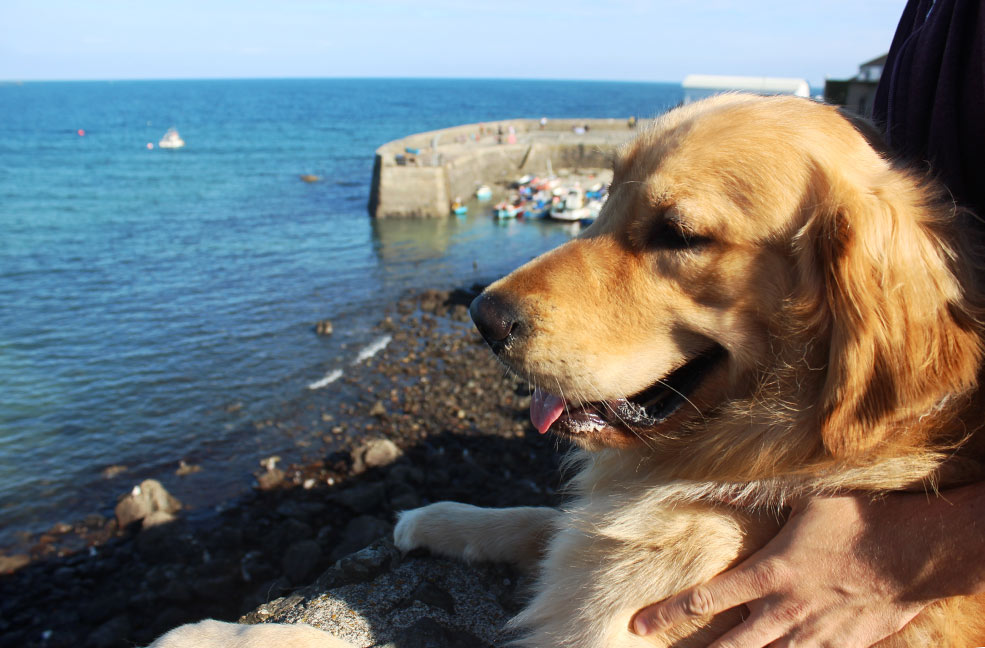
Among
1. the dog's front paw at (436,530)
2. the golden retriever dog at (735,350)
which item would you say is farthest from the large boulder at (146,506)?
the golden retriever dog at (735,350)

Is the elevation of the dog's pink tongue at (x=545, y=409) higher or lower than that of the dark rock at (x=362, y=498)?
higher

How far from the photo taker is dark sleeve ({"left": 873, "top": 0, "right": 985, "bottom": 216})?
2.36 m

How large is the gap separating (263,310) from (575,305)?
1921cm

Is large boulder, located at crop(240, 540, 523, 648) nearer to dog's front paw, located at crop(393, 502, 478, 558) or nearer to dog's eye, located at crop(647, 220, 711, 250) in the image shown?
dog's front paw, located at crop(393, 502, 478, 558)

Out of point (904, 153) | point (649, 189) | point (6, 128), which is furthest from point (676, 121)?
point (6, 128)

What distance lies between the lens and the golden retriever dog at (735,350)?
2.11 metres

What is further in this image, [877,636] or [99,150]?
[99,150]

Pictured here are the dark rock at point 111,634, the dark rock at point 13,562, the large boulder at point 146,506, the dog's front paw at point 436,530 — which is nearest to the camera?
the dog's front paw at point 436,530

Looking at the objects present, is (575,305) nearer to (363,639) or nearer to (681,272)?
(681,272)

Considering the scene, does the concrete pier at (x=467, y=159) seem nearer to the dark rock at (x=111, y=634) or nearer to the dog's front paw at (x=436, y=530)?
the dark rock at (x=111, y=634)

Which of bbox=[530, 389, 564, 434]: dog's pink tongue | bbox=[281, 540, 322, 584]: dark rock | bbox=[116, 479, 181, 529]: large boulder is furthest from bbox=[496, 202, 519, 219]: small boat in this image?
bbox=[530, 389, 564, 434]: dog's pink tongue

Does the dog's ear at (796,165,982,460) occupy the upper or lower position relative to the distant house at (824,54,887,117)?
lower

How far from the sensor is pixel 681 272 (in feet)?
8.25

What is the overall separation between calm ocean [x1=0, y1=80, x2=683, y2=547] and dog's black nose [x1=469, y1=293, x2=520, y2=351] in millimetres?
1203
